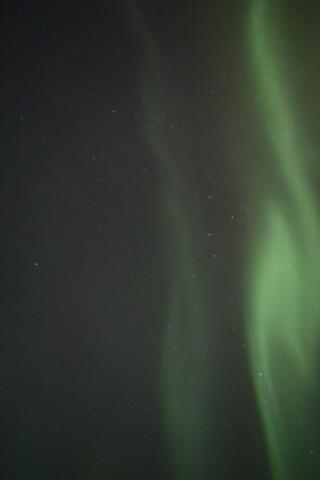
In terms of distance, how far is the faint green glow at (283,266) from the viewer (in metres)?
0.54

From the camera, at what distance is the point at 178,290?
546 millimetres

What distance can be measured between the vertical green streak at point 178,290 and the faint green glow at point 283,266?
0.07m

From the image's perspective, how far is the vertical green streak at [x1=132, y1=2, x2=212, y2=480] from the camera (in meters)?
0.54

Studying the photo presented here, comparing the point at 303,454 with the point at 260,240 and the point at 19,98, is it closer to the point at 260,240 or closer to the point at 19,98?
the point at 260,240

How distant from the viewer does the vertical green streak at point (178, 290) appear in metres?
0.54

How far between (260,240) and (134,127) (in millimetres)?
202

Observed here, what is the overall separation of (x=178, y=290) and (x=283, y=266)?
13 cm

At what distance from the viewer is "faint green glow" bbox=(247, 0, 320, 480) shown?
21.3 inches

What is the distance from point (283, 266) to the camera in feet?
1.83

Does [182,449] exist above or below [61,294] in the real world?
below

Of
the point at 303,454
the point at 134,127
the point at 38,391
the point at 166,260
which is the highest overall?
the point at 134,127

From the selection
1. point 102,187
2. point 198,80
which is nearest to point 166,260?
point 102,187

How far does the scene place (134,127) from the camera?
545mm

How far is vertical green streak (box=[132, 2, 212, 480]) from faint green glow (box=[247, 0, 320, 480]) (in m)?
0.07
